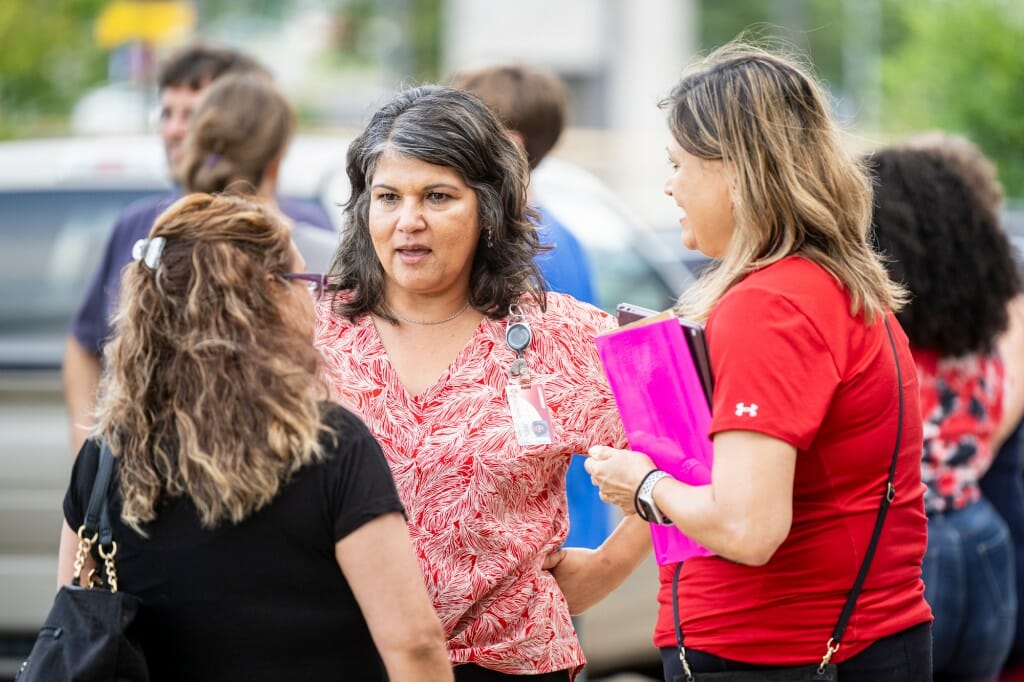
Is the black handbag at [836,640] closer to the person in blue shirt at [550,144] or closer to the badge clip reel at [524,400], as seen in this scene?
the badge clip reel at [524,400]

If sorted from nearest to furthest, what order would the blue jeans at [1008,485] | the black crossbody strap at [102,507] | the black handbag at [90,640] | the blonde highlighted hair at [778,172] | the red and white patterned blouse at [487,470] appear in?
the black handbag at [90,640] < the black crossbody strap at [102,507] < the blonde highlighted hair at [778,172] < the red and white patterned blouse at [487,470] < the blue jeans at [1008,485]

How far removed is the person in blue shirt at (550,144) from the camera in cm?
366

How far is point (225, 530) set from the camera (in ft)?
7.50

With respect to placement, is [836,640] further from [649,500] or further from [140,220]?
[140,220]

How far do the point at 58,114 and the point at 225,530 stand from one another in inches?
669

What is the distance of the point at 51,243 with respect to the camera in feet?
18.6

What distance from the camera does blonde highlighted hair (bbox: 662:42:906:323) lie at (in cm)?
243

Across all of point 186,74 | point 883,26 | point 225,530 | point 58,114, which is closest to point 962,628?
point 225,530

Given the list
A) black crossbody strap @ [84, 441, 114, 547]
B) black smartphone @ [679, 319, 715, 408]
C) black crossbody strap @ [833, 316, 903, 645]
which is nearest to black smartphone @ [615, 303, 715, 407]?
black smartphone @ [679, 319, 715, 408]

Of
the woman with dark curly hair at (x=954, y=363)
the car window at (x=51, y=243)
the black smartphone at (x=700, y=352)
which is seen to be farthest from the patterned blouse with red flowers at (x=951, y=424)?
the car window at (x=51, y=243)

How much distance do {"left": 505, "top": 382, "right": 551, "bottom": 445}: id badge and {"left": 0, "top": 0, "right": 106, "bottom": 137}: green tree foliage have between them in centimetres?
1306

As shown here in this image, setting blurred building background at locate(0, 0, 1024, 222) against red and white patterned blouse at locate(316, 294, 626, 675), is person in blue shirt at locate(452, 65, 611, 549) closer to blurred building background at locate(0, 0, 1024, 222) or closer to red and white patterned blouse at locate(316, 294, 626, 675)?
blurred building background at locate(0, 0, 1024, 222)

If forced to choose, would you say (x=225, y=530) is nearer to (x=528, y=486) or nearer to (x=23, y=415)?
(x=528, y=486)

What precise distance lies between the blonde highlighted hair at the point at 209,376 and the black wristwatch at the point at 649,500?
57cm
